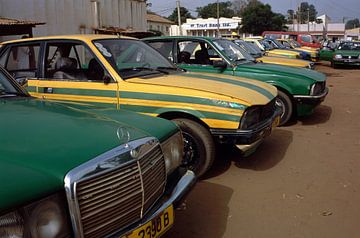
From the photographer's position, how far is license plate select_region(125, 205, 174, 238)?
7.53 feet

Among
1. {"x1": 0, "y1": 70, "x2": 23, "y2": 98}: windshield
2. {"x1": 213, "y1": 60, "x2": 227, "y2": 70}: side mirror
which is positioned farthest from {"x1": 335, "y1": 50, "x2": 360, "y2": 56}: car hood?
{"x1": 0, "y1": 70, "x2": 23, "y2": 98}: windshield

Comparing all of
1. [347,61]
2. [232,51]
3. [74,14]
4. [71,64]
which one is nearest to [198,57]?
[232,51]

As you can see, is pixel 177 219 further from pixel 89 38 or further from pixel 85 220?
pixel 89 38

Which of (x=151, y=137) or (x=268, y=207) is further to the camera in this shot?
(x=268, y=207)

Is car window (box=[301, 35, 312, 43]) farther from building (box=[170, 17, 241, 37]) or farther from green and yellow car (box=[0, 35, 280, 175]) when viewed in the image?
building (box=[170, 17, 241, 37])

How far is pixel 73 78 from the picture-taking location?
4.83 meters

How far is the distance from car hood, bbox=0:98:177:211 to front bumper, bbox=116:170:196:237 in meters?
0.41

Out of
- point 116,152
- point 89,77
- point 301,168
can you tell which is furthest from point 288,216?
point 89,77

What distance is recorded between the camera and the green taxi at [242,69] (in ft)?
22.5

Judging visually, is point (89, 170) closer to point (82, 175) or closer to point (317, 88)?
point (82, 175)

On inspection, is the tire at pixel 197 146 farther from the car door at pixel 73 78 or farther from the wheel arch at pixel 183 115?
the car door at pixel 73 78

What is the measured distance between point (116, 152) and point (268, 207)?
211cm

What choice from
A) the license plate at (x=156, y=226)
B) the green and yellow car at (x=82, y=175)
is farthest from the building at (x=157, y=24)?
the license plate at (x=156, y=226)

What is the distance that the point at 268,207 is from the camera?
380 cm
